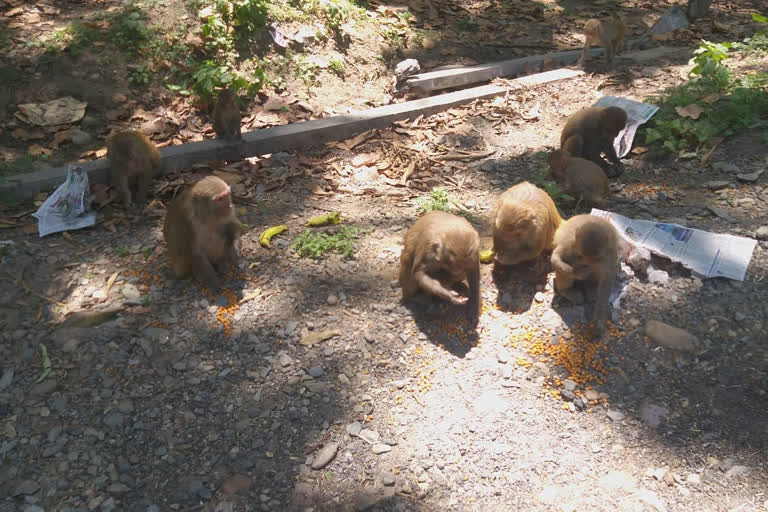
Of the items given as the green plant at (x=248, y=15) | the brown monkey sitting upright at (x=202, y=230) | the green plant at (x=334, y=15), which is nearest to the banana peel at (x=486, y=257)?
the brown monkey sitting upright at (x=202, y=230)

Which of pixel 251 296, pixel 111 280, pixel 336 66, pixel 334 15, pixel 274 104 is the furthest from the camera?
pixel 334 15

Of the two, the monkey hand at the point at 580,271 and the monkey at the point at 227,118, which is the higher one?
the monkey at the point at 227,118

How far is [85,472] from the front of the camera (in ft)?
12.8

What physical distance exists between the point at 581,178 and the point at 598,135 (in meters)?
1.25

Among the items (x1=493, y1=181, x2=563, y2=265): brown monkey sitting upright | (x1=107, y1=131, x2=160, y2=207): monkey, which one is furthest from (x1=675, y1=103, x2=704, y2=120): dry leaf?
(x1=107, y1=131, x2=160, y2=207): monkey

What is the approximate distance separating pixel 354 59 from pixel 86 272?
614cm

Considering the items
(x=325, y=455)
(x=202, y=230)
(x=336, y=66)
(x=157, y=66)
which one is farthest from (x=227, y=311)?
(x=336, y=66)

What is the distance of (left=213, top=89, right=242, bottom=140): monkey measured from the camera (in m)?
7.48

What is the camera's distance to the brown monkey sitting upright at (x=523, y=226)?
5215 millimetres

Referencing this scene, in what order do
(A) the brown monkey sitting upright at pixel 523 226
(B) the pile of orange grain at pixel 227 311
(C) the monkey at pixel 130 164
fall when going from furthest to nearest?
(C) the monkey at pixel 130 164
(A) the brown monkey sitting upright at pixel 523 226
(B) the pile of orange grain at pixel 227 311

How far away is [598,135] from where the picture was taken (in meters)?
7.57

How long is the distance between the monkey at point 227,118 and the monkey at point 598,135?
14.6 feet

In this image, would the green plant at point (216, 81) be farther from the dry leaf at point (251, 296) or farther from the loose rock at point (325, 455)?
the loose rock at point (325, 455)

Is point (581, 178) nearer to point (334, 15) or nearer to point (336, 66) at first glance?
point (336, 66)
